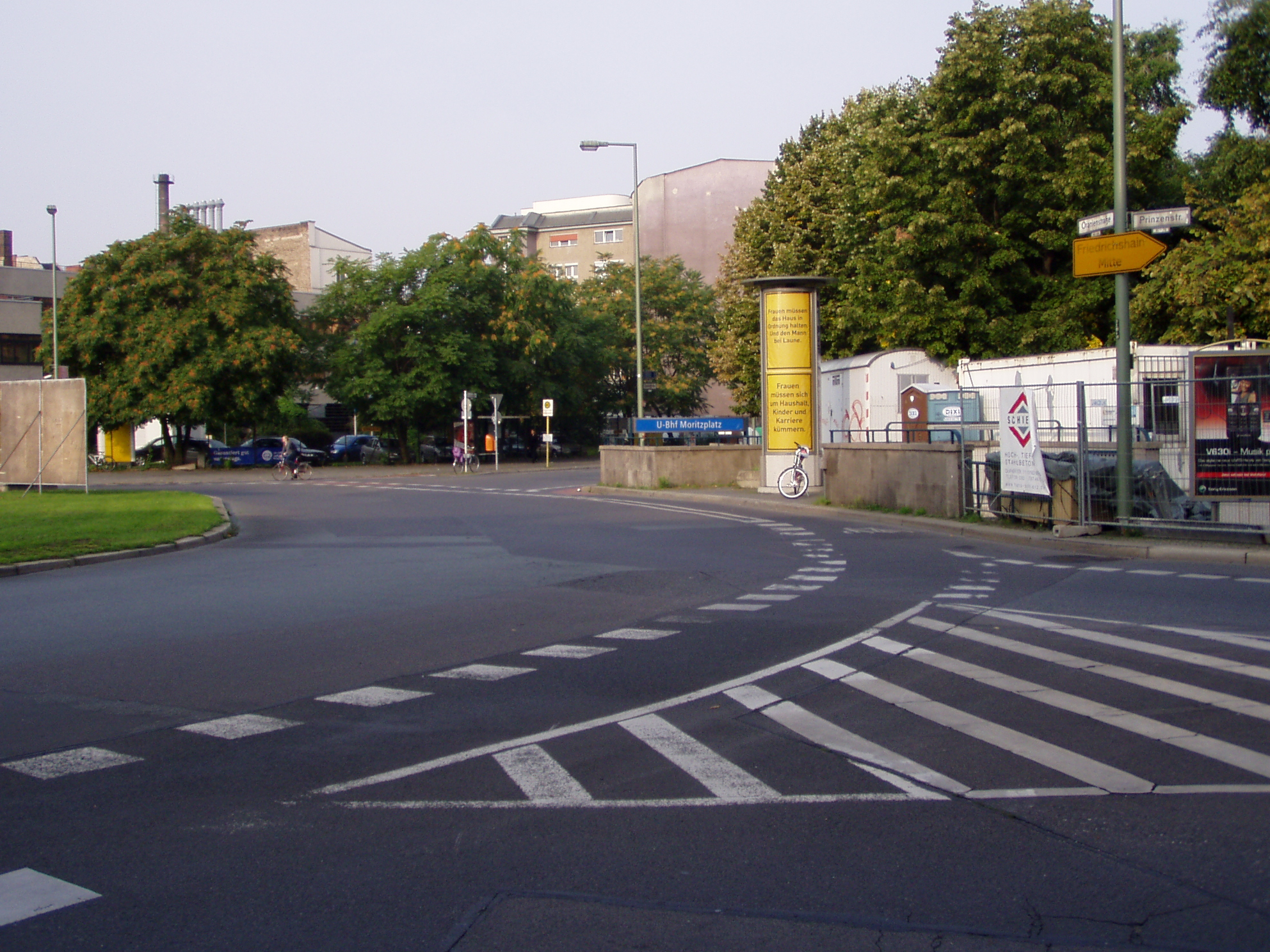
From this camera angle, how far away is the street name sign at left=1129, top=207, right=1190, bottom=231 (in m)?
14.8

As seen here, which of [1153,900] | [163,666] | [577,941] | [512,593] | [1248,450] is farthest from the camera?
[1248,450]

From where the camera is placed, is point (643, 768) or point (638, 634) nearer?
point (643, 768)

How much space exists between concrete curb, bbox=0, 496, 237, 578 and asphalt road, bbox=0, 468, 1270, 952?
3565mm

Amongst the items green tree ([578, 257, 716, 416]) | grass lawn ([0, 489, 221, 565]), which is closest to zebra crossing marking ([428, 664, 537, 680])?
grass lawn ([0, 489, 221, 565])

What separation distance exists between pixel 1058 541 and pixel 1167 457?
6.20ft

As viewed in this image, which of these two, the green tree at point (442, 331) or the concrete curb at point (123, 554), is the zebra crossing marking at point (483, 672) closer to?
the concrete curb at point (123, 554)

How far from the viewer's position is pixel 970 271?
116ft

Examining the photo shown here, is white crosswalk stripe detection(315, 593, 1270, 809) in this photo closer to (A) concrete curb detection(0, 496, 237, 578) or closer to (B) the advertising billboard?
(B) the advertising billboard

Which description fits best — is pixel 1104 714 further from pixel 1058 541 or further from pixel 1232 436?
pixel 1232 436

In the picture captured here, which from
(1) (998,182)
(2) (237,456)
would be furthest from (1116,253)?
(2) (237,456)

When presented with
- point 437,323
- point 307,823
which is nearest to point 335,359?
point 437,323

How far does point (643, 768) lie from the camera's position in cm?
567

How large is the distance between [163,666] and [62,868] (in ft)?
14.0

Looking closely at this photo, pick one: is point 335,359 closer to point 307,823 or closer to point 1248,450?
point 1248,450
